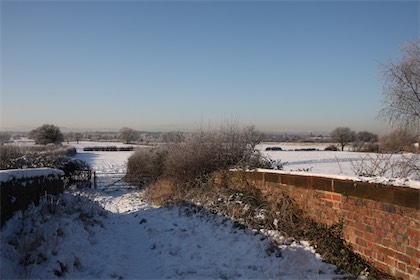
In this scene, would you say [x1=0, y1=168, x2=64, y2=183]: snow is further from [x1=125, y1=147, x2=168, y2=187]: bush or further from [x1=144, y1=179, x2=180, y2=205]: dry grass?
[x1=125, y1=147, x2=168, y2=187]: bush

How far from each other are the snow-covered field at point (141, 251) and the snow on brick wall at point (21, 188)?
198mm

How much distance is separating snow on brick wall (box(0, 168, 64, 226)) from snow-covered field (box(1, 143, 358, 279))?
0.20 m

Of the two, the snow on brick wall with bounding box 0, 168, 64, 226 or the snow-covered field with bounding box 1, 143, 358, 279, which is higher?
the snow on brick wall with bounding box 0, 168, 64, 226

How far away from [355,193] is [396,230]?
1034mm

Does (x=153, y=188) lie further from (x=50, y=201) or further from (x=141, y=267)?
(x=141, y=267)

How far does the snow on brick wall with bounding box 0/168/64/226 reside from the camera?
6.17 metres

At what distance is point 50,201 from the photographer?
28.6ft

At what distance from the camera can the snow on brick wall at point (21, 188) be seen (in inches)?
243

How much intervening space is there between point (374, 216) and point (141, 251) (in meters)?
4.77

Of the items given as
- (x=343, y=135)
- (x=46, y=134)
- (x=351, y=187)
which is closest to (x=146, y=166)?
(x=351, y=187)

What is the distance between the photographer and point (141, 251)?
8180mm

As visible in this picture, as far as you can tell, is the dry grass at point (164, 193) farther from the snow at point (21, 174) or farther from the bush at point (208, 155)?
the snow at point (21, 174)

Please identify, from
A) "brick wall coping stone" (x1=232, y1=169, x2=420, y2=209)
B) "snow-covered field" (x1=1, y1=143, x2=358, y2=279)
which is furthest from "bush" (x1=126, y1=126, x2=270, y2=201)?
"snow-covered field" (x1=1, y1=143, x2=358, y2=279)

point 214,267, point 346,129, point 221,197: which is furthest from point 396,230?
point 346,129
